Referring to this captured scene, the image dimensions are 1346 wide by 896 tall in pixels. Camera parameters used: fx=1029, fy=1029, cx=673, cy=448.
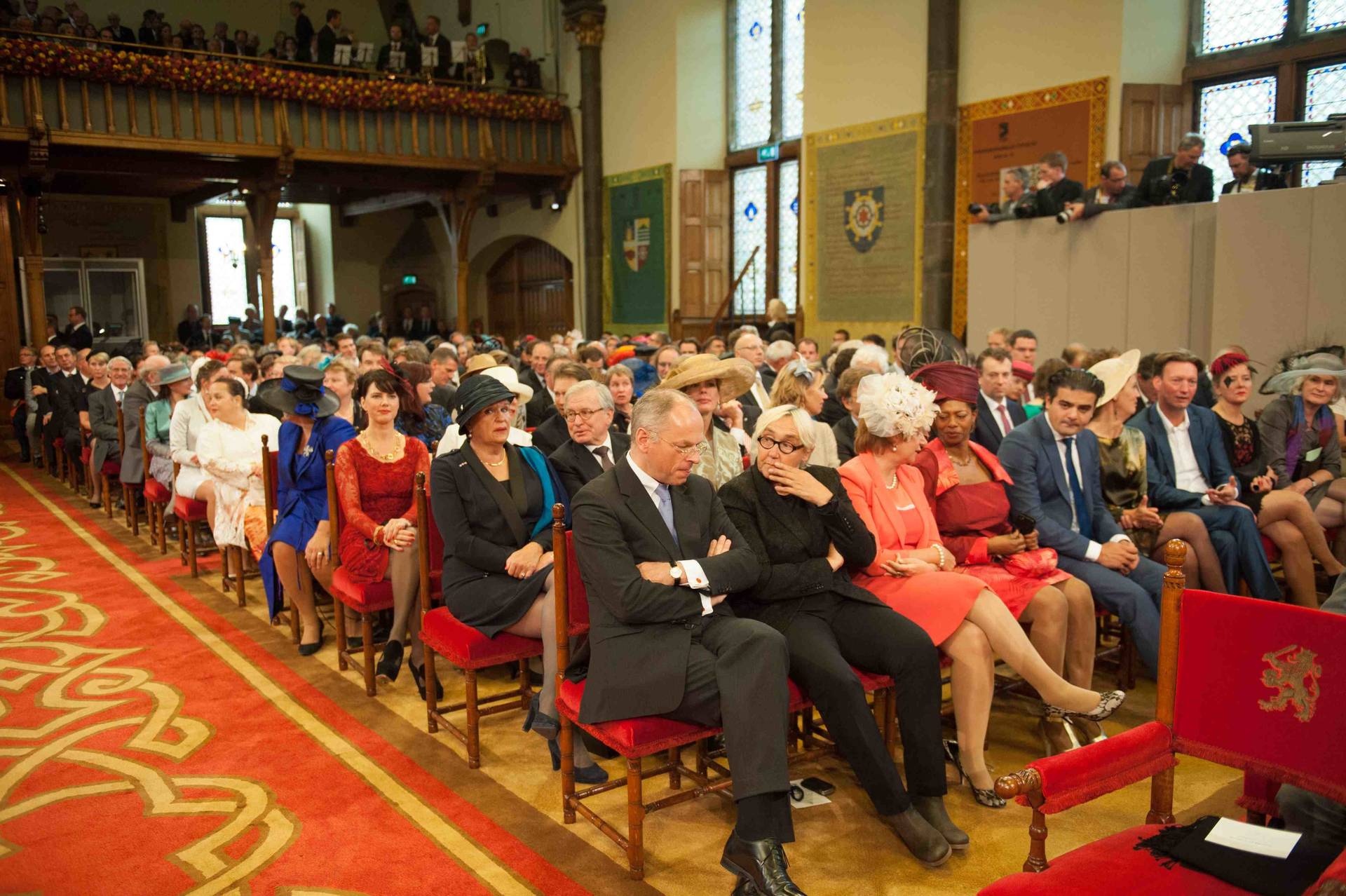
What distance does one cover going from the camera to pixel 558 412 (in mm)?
5090

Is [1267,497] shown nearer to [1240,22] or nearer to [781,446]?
[781,446]

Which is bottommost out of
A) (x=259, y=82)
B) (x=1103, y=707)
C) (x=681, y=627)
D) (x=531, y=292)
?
(x=1103, y=707)

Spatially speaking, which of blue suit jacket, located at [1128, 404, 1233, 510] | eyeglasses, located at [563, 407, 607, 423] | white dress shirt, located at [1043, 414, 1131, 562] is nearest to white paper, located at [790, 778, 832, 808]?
white dress shirt, located at [1043, 414, 1131, 562]

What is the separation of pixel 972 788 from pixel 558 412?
2652 millimetres

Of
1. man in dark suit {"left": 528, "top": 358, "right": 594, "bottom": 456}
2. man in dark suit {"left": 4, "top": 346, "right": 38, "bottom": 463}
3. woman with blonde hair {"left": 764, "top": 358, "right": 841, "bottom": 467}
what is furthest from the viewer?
man in dark suit {"left": 4, "top": 346, "right": 38, "bottom": 463}

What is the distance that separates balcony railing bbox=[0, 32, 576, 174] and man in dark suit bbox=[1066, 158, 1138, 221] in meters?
9.63

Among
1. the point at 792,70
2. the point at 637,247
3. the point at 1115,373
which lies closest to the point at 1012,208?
the point at 1115,373

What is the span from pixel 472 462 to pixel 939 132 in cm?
878

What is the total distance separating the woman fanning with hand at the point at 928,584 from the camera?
3316mm

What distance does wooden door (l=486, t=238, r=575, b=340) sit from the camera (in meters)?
17.7

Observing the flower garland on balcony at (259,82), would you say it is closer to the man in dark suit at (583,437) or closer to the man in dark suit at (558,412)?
the man in dark suit at (558,412)

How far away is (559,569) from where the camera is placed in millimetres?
3125

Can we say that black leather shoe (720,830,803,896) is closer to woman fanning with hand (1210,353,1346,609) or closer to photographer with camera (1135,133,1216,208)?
woman fanning with hand (1210,353,1346,609)

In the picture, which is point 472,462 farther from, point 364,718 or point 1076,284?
point 1076,284
